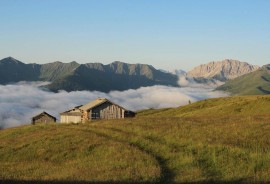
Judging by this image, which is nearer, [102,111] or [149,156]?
[149,156]

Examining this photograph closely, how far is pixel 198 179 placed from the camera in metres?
24.6

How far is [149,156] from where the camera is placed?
34.3 meters

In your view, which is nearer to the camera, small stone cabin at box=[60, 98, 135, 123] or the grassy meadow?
the grassy meadow

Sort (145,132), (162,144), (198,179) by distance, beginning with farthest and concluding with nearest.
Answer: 1. (145,132)
2. (162,144)
3. (198,179)

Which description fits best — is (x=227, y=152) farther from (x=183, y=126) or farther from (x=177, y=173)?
Answer: (x=183, y=126)

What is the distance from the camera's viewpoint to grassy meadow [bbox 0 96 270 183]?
86.7ft

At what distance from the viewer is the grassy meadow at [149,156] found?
26.4m

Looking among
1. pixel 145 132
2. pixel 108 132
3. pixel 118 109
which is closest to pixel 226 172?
pixel 145 132

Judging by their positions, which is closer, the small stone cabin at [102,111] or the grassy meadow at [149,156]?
the grassy meadow at [149,156]

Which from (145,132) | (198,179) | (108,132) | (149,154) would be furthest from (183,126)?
(198,179)

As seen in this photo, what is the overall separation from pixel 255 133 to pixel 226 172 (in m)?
14.8

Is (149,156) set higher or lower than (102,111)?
lower

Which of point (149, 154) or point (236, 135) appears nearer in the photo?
point (149, 154)

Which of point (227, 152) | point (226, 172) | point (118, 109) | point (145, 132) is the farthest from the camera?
point (118, 109)
